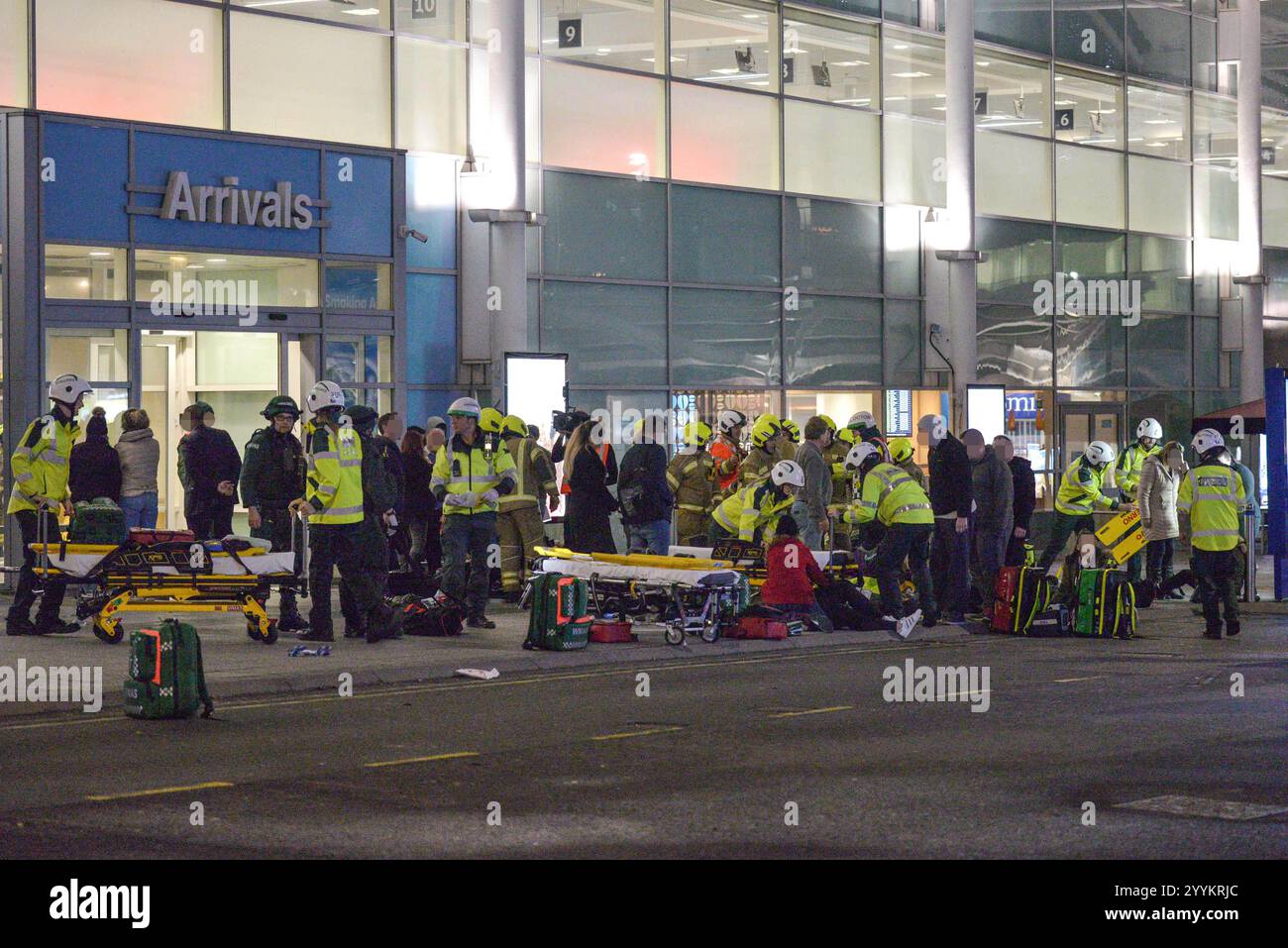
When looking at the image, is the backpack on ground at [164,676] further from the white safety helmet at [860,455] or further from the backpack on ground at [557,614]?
the white safety helmet at [860,455]

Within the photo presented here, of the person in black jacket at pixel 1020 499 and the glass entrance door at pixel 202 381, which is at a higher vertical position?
the glass entrance door at pixel 202 381

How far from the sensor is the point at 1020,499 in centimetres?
2180

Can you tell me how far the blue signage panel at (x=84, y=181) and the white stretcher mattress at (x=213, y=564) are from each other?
6.21 metres

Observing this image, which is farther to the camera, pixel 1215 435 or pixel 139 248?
pixel 139 248

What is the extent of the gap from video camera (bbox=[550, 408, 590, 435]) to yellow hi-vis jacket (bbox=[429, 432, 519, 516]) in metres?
2.13

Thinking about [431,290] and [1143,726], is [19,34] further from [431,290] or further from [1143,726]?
[1143,726]

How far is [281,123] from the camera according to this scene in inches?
927

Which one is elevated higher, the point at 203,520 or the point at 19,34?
the point at 19,34

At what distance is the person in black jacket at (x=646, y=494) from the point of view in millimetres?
19844

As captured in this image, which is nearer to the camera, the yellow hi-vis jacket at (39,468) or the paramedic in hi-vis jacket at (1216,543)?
the yellow hi-vis jacket at (39,468)

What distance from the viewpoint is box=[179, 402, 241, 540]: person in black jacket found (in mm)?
18688

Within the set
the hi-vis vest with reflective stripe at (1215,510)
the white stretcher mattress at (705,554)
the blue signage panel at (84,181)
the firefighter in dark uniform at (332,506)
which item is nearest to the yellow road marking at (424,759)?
Answer: the firefighter in dark uniform at (332,506)

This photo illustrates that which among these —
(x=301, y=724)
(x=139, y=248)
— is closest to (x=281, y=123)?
(x=139, y=248)

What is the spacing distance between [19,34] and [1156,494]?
1371 cm
